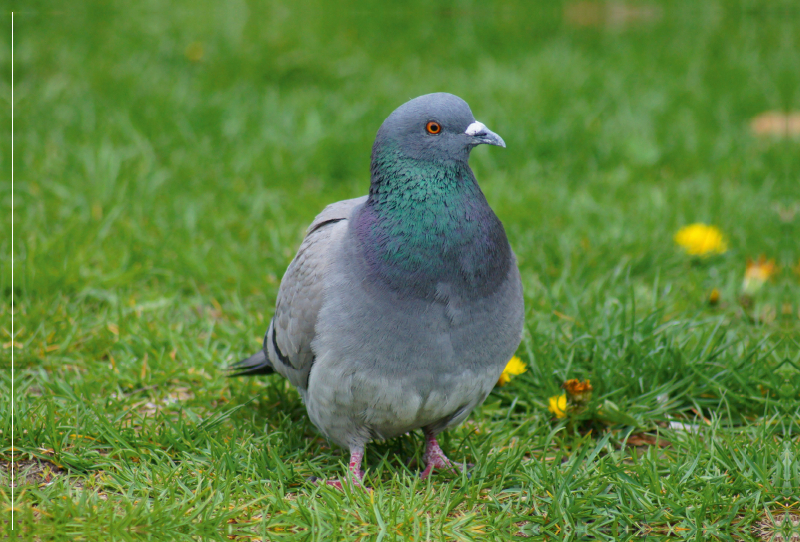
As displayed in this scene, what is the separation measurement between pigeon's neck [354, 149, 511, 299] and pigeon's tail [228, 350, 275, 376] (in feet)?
2.67

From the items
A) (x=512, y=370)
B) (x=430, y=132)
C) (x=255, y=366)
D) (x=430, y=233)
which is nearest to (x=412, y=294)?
(x=430, y=233)

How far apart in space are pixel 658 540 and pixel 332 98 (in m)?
4.58

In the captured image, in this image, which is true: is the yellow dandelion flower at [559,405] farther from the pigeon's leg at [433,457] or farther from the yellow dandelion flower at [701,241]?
the yellow dandelion flower at [701,241]

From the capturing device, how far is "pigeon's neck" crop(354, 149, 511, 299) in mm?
2629

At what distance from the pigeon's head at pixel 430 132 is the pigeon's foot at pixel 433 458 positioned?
3.46 feet

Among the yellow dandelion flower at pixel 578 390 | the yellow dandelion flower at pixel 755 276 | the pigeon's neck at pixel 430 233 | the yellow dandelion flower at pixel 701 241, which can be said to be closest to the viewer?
the pigeon's neck at pixel 430 233

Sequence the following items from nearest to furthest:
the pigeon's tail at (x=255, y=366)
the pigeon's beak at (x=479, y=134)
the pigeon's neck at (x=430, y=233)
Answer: the pigeon's neck at (x=430, y=233) < the pigeon's beak at (x=479, y=134) < the pigeon's tail at (x=255, y=366)

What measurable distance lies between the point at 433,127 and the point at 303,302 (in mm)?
769

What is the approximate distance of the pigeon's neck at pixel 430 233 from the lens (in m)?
2.63

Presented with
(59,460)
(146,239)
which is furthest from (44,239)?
(59,460)

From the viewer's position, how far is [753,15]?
835 centimetres

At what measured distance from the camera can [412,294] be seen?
263cm

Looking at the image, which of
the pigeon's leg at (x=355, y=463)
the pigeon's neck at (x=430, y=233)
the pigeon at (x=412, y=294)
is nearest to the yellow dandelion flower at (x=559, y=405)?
the pigeon at (x=412, y=294)

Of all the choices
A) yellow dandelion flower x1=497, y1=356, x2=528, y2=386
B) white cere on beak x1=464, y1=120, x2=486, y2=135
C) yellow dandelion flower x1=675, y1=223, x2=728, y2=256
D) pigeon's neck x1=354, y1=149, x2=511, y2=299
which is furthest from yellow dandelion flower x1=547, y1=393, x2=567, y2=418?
yellow dandelion flower x1=675, y1=223, x2=728, y2=256
